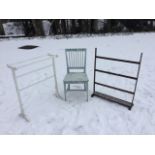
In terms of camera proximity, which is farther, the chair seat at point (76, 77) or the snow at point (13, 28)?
the snow at point (13, 28)

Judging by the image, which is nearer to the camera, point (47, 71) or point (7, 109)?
point (7, 109)

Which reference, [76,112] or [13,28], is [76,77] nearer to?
[76,112]

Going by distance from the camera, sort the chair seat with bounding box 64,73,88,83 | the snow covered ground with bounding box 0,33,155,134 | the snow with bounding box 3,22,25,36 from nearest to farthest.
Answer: the snow covered ground with bounding box 0,33,155,134
the chair seat with bounding box 64,73,88,83
the snow with bounding box 3,22,25,36

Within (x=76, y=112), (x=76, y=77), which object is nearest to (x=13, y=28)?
(x=76, y=77)

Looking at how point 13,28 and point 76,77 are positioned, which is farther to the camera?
point 13,28

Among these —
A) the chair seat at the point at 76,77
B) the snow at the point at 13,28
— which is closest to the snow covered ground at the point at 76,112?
the chair seat at the point at 76,77

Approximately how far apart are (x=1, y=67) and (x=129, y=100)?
386 centimetres

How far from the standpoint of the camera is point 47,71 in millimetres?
4215

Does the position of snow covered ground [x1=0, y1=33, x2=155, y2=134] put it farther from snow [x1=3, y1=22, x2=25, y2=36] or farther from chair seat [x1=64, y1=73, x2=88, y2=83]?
snow [x1=3, y1=22, x2=25, y2=36]

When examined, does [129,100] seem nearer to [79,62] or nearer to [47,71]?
[79,62]

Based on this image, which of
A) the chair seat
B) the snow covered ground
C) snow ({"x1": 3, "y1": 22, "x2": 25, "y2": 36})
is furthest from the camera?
snow ({"x1": 3, "y1": 22, "x2": 25, "y2": 36})

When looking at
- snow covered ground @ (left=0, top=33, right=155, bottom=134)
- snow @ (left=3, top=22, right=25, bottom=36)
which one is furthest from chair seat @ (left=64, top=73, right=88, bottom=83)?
snow @ (left=3, top=22, right=25, bottom=36)

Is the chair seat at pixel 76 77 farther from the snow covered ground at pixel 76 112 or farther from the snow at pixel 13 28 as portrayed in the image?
the snow at pixel 13 28
